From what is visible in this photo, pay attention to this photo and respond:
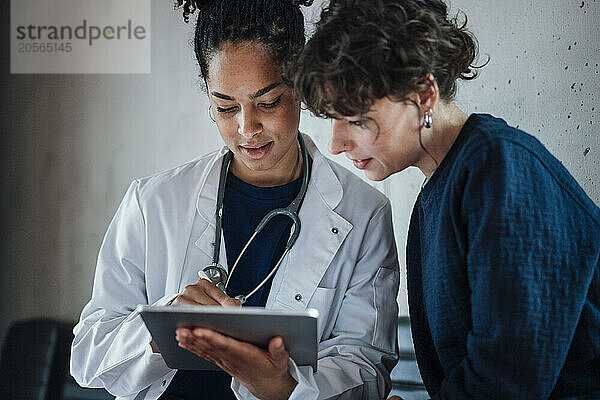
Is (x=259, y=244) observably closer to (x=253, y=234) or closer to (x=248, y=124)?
(x=253, y=234)

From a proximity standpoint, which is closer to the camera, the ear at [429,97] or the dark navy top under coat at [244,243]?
the ear at [429,97]

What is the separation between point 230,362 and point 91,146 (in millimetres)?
1441

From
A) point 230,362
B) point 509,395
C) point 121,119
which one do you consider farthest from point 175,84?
point 509,395

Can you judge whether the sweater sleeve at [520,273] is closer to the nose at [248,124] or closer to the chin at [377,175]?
the chin at [377,175]

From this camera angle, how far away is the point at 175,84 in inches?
92.2

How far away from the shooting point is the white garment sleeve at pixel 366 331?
4.50 feet

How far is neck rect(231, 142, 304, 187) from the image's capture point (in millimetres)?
1563

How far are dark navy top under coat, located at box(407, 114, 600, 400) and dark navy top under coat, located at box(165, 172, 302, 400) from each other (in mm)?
452

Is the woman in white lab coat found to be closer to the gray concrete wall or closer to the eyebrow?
the eyebrow

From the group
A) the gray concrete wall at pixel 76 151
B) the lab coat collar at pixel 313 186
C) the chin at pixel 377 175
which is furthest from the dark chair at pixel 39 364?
the chin at pixel 377 175

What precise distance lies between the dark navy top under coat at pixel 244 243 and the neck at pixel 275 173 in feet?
0.07

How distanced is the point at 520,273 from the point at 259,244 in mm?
630

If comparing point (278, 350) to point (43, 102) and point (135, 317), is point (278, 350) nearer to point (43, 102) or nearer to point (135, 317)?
point (135, 317)

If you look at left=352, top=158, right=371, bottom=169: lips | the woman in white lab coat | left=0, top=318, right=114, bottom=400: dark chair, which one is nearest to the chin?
left=352, top=158, right=371, bottom=169: lips
